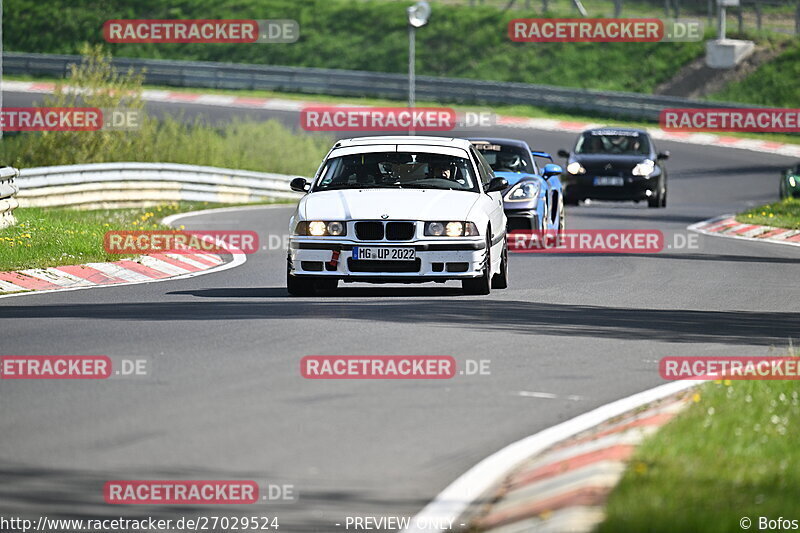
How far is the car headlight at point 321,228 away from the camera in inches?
619

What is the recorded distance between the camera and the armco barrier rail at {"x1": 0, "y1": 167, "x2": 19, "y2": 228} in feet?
65.3

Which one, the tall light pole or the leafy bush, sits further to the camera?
the tall light pole

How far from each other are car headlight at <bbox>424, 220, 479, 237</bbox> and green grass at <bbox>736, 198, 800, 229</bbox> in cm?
1356

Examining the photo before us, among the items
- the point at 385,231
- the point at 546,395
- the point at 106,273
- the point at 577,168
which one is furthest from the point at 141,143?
the point at 546,395

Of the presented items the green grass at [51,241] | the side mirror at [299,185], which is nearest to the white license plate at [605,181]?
the green grass at [51,241]

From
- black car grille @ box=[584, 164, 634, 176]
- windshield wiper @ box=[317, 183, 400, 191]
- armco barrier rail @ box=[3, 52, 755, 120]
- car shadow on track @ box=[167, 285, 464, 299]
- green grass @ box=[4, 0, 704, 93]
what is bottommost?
car shadow on track @ box=[167, 285, 464, 299]

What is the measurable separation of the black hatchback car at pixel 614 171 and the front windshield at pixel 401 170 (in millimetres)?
14630

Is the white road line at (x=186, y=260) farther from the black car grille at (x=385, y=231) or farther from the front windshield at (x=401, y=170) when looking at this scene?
the black car grille at (x=385, y=231)

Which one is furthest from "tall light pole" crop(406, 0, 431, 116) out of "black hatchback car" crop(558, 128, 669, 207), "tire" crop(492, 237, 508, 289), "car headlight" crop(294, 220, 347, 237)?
"car headlight" crop(294, 220, 347, 237)

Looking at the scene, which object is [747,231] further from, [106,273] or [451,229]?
[451,229]

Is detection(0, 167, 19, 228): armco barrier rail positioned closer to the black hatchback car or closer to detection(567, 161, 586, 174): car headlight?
the black hatchback car

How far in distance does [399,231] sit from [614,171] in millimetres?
16559

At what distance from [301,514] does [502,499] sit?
87cm

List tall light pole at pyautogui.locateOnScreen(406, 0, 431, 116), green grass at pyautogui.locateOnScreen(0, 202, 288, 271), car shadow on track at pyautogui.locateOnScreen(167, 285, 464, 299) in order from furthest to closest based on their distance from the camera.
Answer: tall light pole at pyautogui.locateOnScreen(406, 0, 431, 116) < green grass at pyautogui.locateOnScreen(0, 202, 288, 271) < car shadow on track at pyautogui.locateOnScreen(167, 285, 464, 299)
